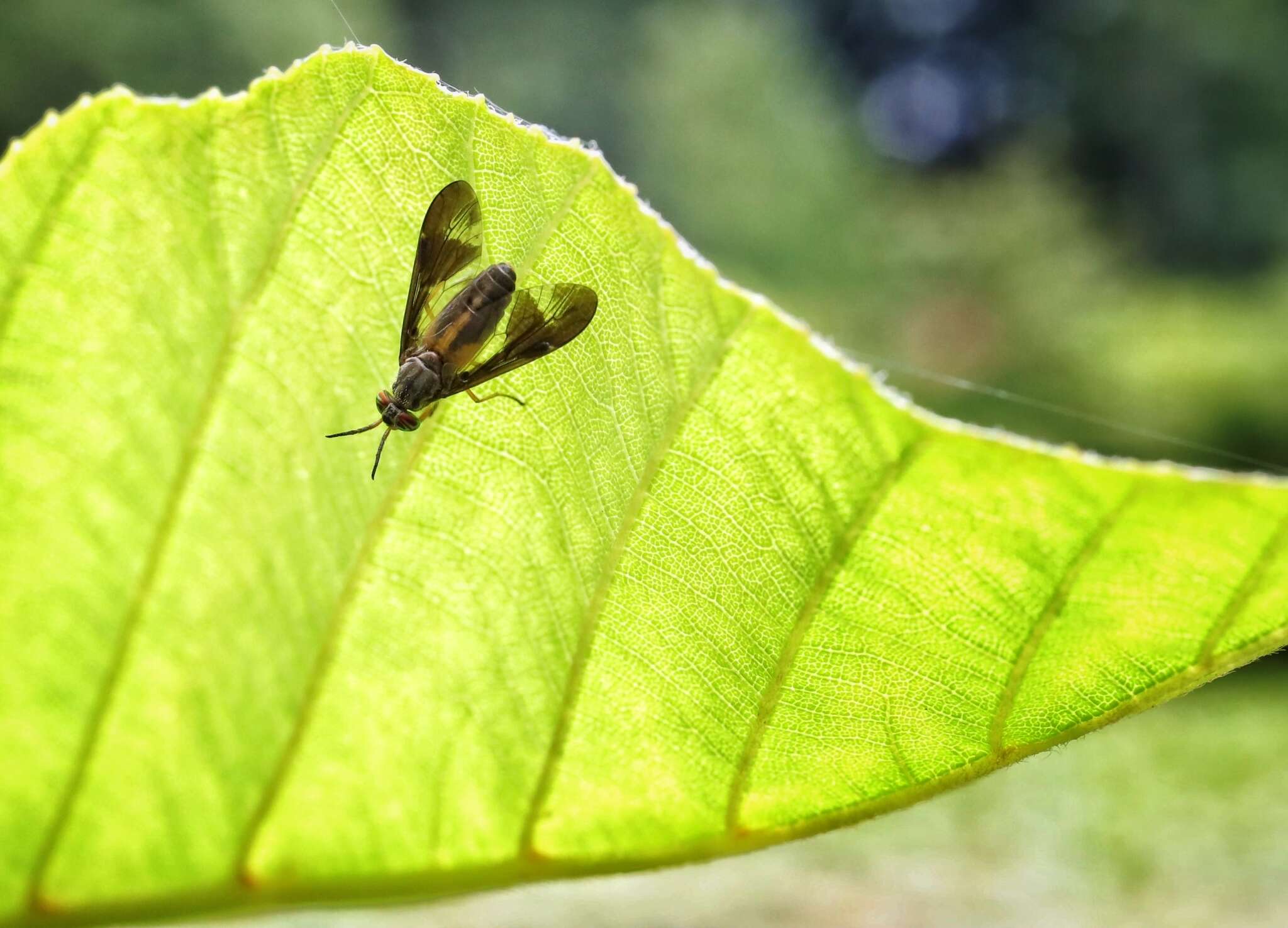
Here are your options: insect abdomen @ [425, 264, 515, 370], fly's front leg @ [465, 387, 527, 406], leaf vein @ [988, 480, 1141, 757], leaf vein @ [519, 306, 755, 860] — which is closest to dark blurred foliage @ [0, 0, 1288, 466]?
insect abdomen @ [425, 264, 515, 370]

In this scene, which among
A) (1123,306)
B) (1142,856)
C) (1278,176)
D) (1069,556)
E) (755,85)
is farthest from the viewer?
(1278,176)

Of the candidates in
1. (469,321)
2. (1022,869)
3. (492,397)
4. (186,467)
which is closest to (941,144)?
(1022,869)

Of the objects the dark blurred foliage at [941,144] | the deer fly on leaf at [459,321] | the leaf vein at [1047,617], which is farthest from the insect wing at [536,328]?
the dark blurred foliage at [941,144]

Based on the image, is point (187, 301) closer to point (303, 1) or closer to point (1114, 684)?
point (1114, 684)

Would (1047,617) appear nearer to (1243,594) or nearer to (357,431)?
(1243,594)

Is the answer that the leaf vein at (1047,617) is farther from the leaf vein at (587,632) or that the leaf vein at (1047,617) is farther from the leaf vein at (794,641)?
the leaf vein at (587,632)

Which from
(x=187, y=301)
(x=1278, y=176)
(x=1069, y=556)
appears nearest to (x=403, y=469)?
(x=187, y=301)

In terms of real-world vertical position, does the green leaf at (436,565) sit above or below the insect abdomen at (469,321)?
below
